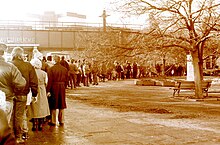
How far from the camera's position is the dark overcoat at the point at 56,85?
10039mm

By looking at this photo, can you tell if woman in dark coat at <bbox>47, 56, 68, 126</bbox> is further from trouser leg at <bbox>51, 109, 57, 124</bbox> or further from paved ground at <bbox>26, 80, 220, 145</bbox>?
paved ground at <bbox>26, 80, 220, 145</bbox>

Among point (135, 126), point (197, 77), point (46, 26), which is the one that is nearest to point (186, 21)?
point (197, 77)

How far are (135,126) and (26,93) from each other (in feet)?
11.3

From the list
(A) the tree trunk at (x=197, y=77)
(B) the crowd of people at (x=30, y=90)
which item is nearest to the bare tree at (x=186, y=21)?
(A) the tree trunk at (x=197, y=77)

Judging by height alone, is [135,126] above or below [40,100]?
below

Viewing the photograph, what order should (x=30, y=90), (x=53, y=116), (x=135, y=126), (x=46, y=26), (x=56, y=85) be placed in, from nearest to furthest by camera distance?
1. (x=30, y=90)
2. (x=56, y=85)
3. (x=135, y=126)
4. (x=53, y=116)
5. (x=46, y=26)

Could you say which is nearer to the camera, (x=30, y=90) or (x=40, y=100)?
(x=30, y=90)

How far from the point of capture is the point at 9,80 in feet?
20.8

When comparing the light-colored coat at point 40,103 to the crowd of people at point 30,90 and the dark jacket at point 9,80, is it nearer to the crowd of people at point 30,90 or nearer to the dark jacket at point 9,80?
the crowd of people at point 30,90

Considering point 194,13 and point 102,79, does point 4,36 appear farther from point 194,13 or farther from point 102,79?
point 194,13

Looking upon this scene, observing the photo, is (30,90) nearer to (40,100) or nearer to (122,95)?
(40,100)

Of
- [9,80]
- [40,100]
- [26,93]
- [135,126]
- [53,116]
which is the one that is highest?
[9,80]

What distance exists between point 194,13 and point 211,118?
6441mm

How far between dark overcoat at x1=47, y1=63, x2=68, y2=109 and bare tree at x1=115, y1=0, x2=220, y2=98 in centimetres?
788
